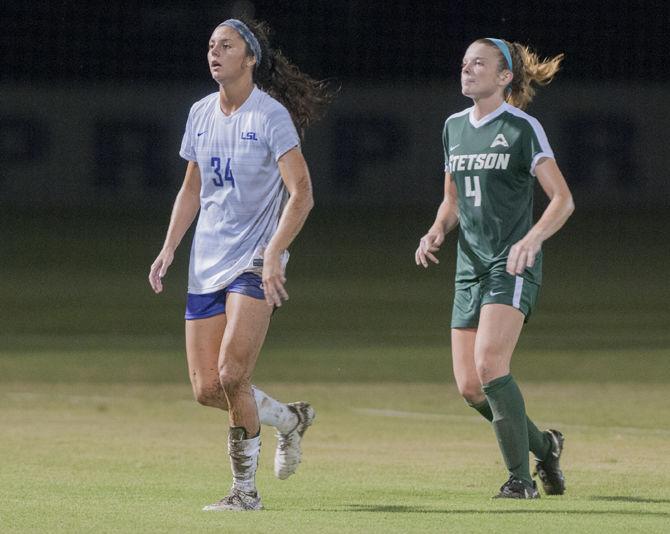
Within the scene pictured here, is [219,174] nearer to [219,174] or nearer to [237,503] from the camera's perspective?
[219,174]

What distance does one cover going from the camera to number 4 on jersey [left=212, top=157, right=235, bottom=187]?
720 centimetres

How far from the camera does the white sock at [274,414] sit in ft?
25.6

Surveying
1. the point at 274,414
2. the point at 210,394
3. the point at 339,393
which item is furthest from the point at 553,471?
the point at 339,393

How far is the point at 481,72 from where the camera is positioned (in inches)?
299

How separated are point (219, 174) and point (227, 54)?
55cm

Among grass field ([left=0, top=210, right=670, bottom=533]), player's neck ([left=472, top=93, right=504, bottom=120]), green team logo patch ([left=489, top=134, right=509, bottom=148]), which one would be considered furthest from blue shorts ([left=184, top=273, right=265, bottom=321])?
player's neck ([left=472, top=93, right=504, bottom=120])

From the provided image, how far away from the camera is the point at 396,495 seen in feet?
26.2

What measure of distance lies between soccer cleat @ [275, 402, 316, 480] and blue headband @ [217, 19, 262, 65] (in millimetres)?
1836

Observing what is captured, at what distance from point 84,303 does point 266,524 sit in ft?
49.2

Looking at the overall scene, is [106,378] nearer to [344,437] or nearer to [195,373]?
[344,437]

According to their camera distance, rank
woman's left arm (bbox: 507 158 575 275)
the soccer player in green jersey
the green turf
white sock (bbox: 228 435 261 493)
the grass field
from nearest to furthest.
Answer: the green turf → woman's left arm (bbox: 507 158 575 275) → white sock (bbox: 228 435 261 493) → the grass field → the soccer player in green jersey

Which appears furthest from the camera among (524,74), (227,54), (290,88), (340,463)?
(340,463)

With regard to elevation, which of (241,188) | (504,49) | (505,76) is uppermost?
(504,49)

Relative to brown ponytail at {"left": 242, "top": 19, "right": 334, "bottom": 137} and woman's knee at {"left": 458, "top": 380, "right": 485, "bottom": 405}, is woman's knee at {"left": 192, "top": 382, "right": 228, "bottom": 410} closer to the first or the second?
woman's knee at {"left": 458, "top": 380, "right": 485, "bottom": 405}
